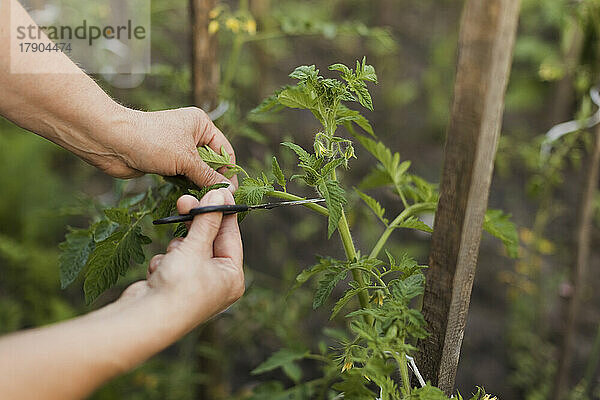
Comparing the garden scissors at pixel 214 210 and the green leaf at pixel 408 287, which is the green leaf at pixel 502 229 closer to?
the green leaf at pixel 408 287

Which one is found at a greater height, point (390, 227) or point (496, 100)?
point (496, 100)

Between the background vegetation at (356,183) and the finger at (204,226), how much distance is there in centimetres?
43

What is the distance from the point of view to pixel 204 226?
2.96ft

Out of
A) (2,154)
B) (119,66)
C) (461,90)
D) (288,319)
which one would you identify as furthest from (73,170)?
(461,90)

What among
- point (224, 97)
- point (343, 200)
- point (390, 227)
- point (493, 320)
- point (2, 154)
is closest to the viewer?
point (343, 200)

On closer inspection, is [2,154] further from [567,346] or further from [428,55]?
[428,55]

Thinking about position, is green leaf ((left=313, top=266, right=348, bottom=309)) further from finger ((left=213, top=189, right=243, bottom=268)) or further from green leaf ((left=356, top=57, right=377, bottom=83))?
green leaf ((left=356, top=57, right=377, bottom=83))

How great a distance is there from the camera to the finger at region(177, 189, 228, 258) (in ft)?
2.89

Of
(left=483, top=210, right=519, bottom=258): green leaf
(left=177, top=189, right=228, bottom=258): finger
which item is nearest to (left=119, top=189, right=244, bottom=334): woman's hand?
(left=177, top=189, right=228, bottom=258): finger

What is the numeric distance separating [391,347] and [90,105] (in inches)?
28.3

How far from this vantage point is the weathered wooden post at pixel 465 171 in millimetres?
741

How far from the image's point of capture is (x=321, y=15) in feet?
15.1

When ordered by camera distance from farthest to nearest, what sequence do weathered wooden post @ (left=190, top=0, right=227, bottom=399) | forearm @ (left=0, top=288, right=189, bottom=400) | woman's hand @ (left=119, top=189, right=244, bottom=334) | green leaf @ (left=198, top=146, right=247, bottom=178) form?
weathered wooden post @ (left=190, top=0, right=227, bottom=399) < green leaf @ (left=198, top=146, right=247, bottom=178) < woman's hand @ (left=119, top=189, right=244, bottom=334) < forearm @ (left=0, top=288, right=189, bottom=400)

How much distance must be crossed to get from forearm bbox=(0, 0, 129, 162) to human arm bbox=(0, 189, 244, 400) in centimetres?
30
